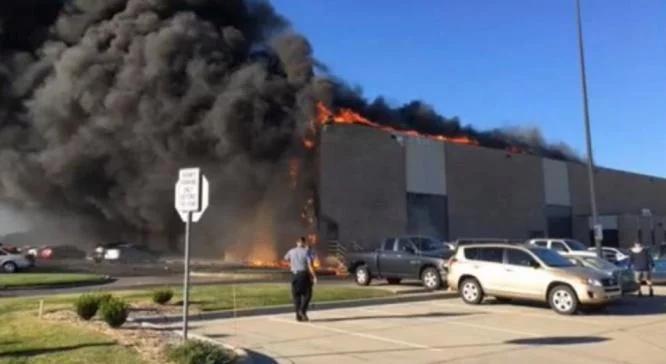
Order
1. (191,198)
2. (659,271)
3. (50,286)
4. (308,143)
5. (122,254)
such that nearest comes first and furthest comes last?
(191,198)
(659,271)
(50,286)
(122,254)
(308,143)

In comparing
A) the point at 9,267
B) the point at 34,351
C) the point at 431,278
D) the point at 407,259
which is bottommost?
the point at 34,351

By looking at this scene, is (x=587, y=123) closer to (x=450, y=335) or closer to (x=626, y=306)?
(x=626, y=306)

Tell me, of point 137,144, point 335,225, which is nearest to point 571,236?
point 335,225

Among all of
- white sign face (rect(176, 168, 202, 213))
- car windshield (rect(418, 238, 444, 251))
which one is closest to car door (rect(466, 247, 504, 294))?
car windshield (rect(418, 238, 444, 251))

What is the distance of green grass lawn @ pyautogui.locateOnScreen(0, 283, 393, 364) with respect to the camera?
26.0 feet

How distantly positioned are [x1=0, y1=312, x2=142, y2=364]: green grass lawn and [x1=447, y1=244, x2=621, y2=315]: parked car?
8653 mm

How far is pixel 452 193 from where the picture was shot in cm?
4497

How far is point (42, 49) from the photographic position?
45.2 m

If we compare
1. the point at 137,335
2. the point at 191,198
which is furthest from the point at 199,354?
the point at 137,335

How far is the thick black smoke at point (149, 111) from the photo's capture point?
4038 centimetres

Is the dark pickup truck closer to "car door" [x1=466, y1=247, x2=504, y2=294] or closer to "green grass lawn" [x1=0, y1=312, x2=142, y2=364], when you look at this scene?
"car door" [x1=466, y1=247, x2=504, y2=294]

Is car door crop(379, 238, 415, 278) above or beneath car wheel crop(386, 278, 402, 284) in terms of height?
above

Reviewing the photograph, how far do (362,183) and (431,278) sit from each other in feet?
66.5

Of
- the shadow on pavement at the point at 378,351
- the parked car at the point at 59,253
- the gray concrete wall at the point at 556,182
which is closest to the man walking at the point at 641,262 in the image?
the shadow on pavement at the point at 378,351
